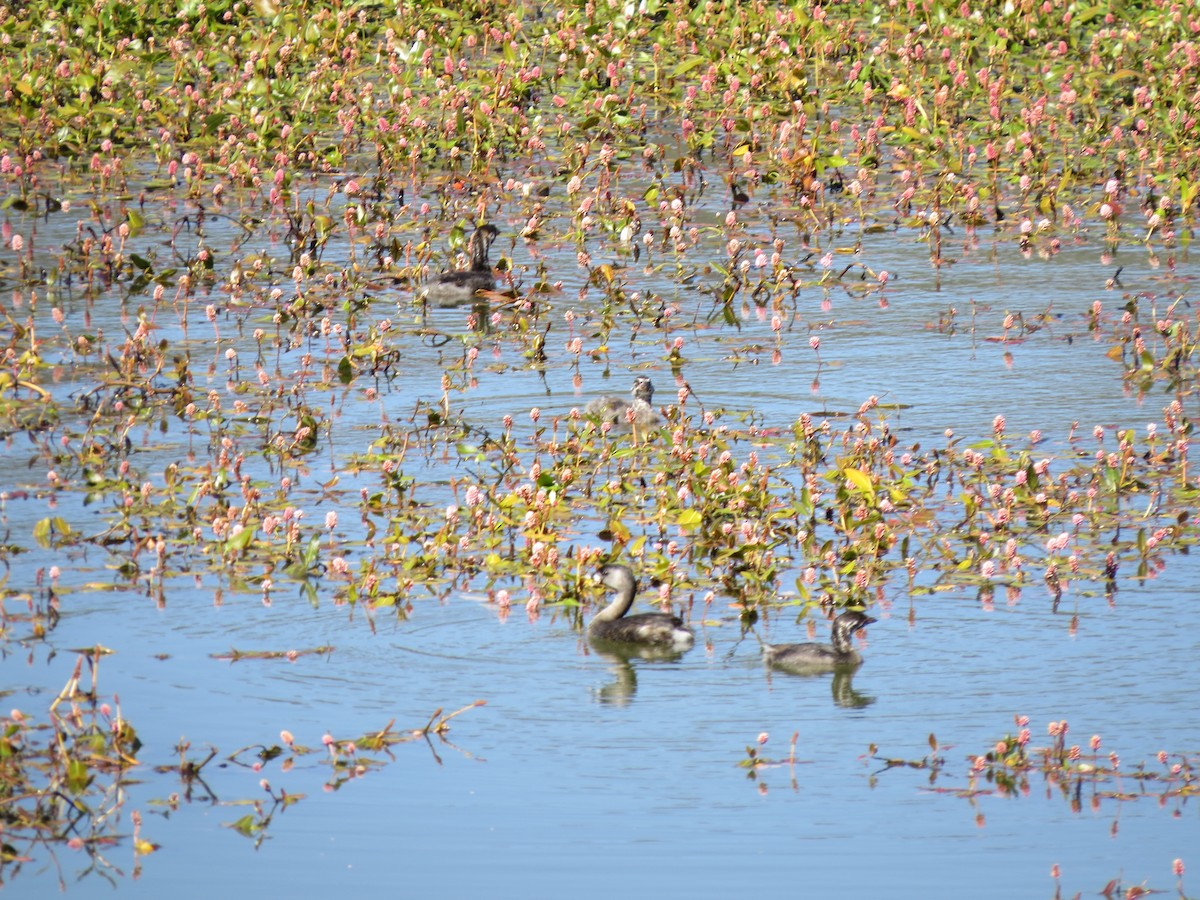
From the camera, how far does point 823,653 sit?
9.44 metres

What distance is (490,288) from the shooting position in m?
15.6

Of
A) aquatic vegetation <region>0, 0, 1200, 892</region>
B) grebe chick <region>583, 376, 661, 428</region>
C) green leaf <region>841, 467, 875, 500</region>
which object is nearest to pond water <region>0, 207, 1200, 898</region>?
aquatic vegetation <region>0, 0, 1200, 892</region>

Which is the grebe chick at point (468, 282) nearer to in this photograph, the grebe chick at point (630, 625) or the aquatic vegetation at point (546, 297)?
the aquatic vegetation at point (546, 297)

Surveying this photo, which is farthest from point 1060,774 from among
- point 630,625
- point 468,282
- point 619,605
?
point 468,282

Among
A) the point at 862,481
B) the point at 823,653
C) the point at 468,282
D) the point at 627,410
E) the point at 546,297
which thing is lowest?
the point at 823,653

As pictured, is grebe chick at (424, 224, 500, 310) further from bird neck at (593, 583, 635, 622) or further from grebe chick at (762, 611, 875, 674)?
grebe chick at (762, 611, 875, 674)

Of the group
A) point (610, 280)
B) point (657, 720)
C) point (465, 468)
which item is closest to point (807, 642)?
point (657, 720)

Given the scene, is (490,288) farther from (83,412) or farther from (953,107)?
(953,107)

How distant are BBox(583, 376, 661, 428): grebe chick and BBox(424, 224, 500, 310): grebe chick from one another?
2783 millimetres

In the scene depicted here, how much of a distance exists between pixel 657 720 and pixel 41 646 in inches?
104

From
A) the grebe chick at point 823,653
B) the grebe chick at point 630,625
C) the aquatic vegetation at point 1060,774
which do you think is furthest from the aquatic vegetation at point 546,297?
the grebe chick at point 823,653

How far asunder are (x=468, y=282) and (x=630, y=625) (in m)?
6.11

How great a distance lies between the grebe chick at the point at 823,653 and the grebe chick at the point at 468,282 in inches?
250

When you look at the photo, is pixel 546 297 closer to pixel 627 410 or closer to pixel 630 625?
→ pixel 627 410
